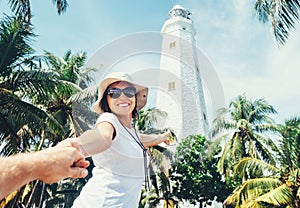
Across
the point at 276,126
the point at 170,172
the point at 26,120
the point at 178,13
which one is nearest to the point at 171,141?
the point at 26,120

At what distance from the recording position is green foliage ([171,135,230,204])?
1842cm

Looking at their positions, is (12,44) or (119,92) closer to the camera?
(119,92)

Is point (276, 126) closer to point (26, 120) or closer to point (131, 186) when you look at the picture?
point (26, 120)

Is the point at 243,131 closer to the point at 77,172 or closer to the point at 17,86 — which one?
the point at 17,86

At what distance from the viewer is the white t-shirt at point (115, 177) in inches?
56.2

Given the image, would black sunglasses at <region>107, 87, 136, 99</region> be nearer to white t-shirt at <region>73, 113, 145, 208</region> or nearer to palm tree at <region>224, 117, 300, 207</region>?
white t-shirt at <region>73, 113, 145, 208</region>

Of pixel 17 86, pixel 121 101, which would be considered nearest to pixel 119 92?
pixel 121 101

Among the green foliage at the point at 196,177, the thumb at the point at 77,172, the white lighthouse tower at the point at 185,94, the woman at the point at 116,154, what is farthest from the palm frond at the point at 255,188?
the thumb at the point at 77,172

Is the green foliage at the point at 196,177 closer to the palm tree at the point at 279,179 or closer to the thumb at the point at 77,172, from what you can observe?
the palm tree at the point at 279,179

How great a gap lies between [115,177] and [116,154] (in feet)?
0.33

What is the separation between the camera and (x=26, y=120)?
320 inches

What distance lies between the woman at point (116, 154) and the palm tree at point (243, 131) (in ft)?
52.7

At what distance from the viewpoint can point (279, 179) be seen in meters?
12.1

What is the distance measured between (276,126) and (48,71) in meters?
12.1
